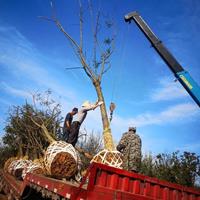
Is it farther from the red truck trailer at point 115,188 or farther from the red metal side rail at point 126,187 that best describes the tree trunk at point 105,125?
the red metal side rail at point 126,187

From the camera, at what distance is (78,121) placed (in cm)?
964

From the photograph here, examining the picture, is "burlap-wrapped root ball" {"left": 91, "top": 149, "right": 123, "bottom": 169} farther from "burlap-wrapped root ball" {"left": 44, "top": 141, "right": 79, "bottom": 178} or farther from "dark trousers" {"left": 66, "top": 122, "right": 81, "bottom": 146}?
"dark trousers" {"left": 66, "top": 122, "right": 81, "bottom": 146}

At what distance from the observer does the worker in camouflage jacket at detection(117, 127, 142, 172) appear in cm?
773

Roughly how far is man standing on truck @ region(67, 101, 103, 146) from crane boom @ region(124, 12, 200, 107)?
2.87m

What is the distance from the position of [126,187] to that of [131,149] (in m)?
3.67

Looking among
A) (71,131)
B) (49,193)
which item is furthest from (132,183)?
(71,131)

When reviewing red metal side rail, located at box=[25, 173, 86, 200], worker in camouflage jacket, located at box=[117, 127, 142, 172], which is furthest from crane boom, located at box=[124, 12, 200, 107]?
red metal side rail, located at box=[25, 173, 86, 200]

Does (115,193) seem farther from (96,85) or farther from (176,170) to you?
(176,170)

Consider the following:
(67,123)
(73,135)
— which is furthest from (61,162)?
(67,123)

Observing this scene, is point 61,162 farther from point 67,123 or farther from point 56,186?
point 67,123

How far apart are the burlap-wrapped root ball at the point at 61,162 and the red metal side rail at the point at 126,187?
3104 millimetres

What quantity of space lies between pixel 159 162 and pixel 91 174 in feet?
49.9

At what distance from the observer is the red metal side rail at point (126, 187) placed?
3.74 meters

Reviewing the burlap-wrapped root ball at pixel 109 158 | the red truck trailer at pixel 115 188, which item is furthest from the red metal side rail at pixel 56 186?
the burlap-wrapped root ball at pixel 109 158
